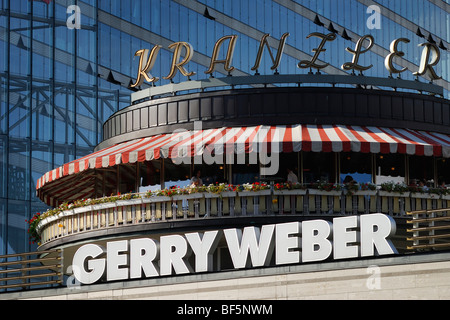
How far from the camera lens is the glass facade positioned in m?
63.9

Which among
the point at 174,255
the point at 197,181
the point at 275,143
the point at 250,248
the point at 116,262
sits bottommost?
the point at 116,262

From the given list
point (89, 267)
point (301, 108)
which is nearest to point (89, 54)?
point (301, 108)

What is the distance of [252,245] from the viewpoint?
3334 centimetres

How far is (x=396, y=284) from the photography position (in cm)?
2884

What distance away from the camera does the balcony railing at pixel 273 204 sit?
3753 centimetres

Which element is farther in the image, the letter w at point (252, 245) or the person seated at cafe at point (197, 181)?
the person seated at cafe at point (197, 181)

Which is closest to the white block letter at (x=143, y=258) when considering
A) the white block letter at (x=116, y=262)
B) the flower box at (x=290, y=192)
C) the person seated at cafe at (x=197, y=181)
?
the white block letter at (x=116, y=262)

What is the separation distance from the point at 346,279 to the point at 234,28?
44.7 metres

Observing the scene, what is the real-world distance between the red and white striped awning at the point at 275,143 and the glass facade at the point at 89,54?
23419mm

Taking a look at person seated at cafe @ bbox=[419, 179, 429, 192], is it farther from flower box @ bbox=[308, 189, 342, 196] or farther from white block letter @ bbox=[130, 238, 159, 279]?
white block letter @ bbox=[130, 238, 159, 279]

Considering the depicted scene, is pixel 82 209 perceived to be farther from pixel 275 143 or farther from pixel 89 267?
pixel 275 143

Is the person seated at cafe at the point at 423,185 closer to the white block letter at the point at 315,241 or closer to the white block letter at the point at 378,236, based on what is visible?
the white block letter at the point at 315,241

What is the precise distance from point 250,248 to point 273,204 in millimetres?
4370
